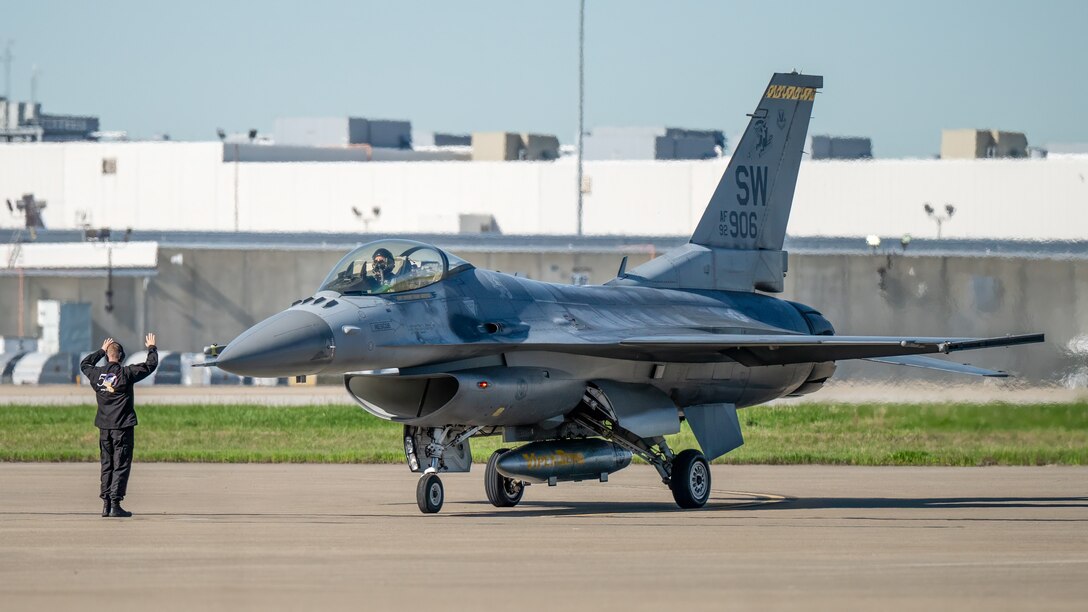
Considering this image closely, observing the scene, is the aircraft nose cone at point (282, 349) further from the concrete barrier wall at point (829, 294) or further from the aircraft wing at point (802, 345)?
the concrete barrier wall at point (829, 294)

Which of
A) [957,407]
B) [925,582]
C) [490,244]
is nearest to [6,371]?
[490,244]

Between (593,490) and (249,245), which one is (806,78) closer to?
(593,490)

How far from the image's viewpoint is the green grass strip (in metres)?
24.8

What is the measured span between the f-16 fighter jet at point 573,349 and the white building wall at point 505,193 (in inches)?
1655

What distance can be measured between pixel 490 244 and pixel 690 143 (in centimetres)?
3310

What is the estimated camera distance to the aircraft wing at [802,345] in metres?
16.8

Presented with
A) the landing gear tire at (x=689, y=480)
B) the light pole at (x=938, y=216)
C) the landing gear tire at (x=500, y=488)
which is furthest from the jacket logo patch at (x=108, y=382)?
the light pole at (x=938, y=216)

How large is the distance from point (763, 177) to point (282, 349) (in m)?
8.67

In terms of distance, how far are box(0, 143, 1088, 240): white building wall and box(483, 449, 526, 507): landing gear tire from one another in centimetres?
4625

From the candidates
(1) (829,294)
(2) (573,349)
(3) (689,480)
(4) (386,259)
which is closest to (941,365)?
(3) (689,480)

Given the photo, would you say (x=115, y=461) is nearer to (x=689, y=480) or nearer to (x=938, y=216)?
(x=689, y=480)

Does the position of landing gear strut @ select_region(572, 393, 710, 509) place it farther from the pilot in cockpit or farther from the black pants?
the black pants

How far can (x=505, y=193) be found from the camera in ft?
228

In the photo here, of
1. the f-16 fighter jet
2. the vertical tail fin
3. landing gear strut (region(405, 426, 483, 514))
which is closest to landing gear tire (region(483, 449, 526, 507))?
the f-16 fighter jet
